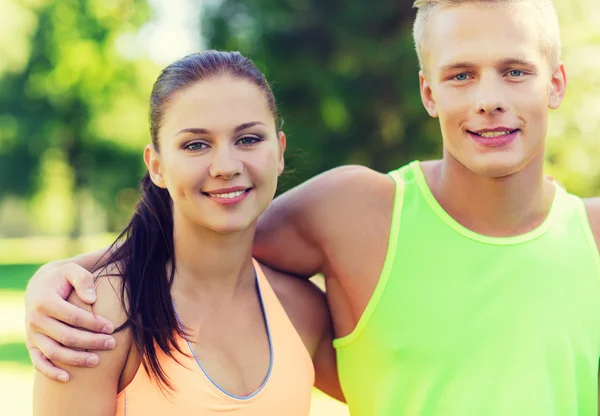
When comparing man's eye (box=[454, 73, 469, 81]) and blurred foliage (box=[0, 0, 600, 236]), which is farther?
blurred foliage (box=[0, 0, 600, 236])

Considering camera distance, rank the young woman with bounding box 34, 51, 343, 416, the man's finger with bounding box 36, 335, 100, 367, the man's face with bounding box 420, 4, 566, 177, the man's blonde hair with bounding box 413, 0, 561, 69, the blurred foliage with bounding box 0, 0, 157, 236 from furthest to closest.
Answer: the blurred foliage with bounding box 0, 0, 157, 236
the man's blonde hair with bounding box 413, 0, 561, 69
the man's face with bounding box 420, 4, 566, 177
the young woman with bounding box 34, 51, 343, 416
the man's finger with bounding box 36, 335, 100, 367

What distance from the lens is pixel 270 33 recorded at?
516 inches

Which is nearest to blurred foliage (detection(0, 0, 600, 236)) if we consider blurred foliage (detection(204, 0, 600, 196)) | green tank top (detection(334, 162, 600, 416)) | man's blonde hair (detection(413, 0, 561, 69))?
blurred foliage (detection(204, 0, 600, 196))

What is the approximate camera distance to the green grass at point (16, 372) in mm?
8148

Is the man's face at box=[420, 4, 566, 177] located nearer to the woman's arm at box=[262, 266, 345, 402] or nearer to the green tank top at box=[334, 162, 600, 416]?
the green tank top at box=[334, 162, 600, 416]

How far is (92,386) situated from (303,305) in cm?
88

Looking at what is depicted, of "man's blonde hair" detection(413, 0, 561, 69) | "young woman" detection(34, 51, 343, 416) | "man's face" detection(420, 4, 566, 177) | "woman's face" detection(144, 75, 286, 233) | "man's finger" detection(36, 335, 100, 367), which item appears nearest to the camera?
"man's finger" detection(36, 335, 100, 367)

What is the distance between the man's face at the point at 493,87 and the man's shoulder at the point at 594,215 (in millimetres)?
347

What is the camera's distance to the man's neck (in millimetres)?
2975

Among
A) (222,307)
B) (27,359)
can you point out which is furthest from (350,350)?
(27,359)

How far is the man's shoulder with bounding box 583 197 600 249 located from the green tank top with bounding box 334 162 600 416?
0.10ft

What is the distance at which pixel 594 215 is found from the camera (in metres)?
3.02

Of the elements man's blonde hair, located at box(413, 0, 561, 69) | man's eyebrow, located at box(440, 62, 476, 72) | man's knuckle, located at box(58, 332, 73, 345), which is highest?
man's blonde hair, located at box(413, 0, 561, 69)

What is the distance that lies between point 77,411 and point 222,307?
614 millimetres
